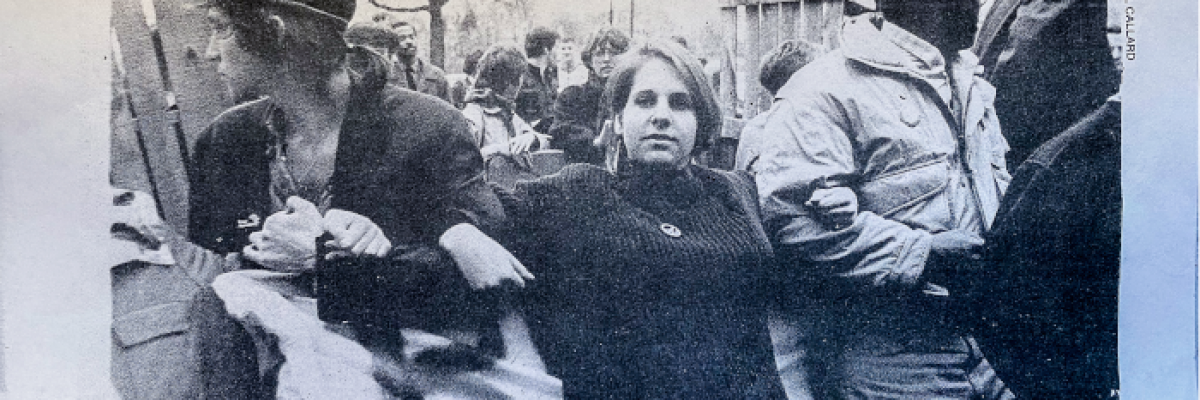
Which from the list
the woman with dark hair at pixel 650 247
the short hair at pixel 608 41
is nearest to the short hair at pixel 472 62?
the short hair at pixel 608 41

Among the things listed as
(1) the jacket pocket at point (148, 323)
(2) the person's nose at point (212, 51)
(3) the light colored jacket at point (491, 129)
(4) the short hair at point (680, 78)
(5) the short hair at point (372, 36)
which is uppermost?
(5) the short hair at point (372, 36)

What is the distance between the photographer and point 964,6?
168 inches

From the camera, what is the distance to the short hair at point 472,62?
4188 millimetres

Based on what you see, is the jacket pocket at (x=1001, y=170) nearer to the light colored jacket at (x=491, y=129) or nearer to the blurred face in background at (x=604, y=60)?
the blurred face in background at (x=604, y=60)

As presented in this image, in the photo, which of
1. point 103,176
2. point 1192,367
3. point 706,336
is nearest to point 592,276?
point 706,336

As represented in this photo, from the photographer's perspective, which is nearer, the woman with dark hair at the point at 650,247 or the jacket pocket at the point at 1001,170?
the woman with dark hair at the point at 650,247

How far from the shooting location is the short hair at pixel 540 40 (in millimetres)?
4195

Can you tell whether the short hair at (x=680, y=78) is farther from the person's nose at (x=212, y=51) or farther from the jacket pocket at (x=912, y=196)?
the person's nose at (x=212, y=51)

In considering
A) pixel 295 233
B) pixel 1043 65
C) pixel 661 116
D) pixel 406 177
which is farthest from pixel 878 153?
pixel 295 233

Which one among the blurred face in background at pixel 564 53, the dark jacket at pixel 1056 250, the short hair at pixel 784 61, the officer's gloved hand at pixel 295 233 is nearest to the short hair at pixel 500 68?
the blurred face in background at pixel 564 53

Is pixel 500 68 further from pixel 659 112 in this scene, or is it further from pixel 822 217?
pixel 822 217

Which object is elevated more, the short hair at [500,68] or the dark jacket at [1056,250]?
the short hair at [500,68]

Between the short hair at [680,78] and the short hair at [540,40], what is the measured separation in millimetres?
285

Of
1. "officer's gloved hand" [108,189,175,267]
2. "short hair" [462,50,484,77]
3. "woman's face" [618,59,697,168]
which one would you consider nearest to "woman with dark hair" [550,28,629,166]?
"woman's face" [618,59,697,168]
